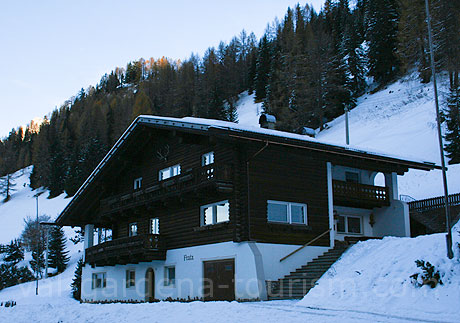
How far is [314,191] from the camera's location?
2502cm

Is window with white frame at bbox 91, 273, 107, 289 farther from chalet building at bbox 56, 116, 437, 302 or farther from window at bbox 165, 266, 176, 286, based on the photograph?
window at bbox 165, 266, 176, 286

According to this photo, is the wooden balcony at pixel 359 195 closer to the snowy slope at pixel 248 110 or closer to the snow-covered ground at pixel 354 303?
the snow-covered ground at pixel 354 303

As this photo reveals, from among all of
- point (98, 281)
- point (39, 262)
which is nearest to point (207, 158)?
point (98, 281)

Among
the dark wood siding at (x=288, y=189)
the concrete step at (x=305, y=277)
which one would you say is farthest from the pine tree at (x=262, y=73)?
the concrete step at (x=305, y=277)

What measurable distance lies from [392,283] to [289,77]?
64.8m

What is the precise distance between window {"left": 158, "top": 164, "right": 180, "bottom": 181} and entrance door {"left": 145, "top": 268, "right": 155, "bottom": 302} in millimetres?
5357

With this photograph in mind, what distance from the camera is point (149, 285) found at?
28.0 m

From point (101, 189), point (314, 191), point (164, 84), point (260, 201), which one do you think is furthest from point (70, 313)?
point (164, 84)

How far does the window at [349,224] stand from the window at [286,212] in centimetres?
470

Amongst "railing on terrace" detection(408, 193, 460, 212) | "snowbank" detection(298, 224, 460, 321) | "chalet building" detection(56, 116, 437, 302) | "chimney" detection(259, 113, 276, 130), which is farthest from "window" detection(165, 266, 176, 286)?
"railing on terrace" detection(408, 193, 460, 212)

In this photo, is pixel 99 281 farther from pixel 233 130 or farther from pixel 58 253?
pixel 58 253

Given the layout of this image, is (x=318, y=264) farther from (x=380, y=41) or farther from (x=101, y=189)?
(x=380, y=41)

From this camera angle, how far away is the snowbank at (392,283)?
1438 cm

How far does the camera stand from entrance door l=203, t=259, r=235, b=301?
72.5 feet
